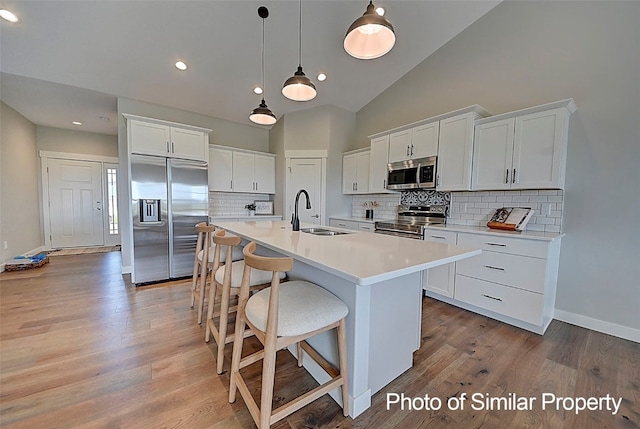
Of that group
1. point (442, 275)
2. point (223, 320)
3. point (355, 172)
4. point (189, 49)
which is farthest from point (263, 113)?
point (442, 275)

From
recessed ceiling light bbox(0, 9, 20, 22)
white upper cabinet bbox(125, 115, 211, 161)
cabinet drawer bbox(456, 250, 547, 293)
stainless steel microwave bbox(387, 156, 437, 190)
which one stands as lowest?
cabinet drawer bbox(456, 250, 547, 293)

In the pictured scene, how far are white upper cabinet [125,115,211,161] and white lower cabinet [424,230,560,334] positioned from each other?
3.76m

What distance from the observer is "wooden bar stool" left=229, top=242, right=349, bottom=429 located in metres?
1.08

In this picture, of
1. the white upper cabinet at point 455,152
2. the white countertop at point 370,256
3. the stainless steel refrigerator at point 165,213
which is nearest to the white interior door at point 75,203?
the stainless steel refrigerator at point 165,213

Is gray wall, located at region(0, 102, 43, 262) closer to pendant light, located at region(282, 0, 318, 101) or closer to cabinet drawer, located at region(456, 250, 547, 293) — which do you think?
pendant light, located at region(282, 0, 318, 101)

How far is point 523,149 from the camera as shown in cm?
251

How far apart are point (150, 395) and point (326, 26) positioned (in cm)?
386

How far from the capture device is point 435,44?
3.42m

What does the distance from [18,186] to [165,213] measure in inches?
129

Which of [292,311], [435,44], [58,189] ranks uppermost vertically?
[435,44]

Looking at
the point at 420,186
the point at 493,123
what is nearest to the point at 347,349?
the point at 420,186

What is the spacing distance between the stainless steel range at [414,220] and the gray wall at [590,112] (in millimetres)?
1288

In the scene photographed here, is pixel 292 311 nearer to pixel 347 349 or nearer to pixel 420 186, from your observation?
pixel 347 349

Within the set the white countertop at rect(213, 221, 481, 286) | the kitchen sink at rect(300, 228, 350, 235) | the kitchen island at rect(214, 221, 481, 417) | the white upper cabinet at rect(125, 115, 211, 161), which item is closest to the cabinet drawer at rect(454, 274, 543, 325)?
the kitchen island at rect(214, 221, 481, 417)
